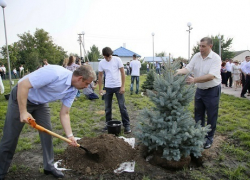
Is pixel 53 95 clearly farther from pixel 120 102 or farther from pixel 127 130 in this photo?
pixel 127 130

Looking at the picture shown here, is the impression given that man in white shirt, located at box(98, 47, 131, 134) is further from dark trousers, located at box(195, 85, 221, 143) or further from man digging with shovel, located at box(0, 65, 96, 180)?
man digging with shovel, located at box(0, 65, 96, 180)

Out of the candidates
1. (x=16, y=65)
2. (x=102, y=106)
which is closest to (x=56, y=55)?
(x=16, y=65)

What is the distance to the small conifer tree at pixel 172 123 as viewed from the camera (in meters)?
2.90

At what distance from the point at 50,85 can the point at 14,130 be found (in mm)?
843

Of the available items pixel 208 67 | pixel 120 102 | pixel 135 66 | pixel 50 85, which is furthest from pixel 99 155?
pixel 135 66

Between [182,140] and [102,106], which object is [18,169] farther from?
[102,106]

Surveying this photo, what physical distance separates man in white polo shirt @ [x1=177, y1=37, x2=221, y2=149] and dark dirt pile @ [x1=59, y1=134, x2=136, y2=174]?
5.25 feet

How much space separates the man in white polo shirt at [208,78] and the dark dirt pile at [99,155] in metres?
1.60

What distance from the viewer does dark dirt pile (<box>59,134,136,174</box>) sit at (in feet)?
10.2

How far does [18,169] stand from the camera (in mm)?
3152

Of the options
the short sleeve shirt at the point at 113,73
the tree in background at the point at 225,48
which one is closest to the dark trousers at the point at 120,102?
the short sleeve shirt at the point at 113,73

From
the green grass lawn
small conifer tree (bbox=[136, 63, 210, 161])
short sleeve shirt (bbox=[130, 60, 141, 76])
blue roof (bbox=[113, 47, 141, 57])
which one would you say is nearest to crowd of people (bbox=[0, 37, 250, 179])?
small conifer tree (bbox=[136, 63, 210, 161])

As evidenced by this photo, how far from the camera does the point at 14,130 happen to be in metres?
2.70

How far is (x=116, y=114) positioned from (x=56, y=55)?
44.5 m
